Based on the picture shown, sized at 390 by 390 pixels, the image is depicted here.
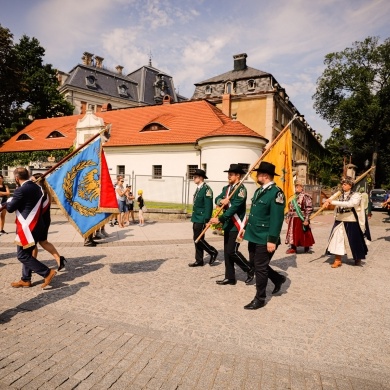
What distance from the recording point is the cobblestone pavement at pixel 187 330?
9.50ft

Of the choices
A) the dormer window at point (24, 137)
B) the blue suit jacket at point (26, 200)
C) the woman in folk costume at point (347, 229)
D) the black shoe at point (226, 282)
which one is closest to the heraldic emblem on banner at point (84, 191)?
the blue suit jacket at point (26, 200)

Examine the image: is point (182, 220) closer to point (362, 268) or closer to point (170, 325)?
point (362, 268)

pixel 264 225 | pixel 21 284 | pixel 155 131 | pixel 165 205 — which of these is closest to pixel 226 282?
pixel 264 225

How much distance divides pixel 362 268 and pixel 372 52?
122ft

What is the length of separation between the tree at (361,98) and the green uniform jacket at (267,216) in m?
35.1

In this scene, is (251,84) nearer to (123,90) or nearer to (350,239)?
(123,90)

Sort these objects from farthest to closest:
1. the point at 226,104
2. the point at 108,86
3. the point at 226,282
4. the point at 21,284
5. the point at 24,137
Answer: the point at 108,86 < the point at 226,104 < the point at 24,137 < the point at 226,282 < the point at 21,284

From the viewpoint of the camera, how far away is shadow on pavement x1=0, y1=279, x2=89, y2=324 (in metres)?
4.11

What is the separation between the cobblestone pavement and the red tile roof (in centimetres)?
1725

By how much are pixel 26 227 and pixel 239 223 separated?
353 centimetres

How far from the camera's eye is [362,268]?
23.1ft

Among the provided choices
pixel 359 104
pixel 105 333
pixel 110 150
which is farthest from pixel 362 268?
pixel 359 104

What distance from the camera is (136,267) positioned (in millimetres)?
6586

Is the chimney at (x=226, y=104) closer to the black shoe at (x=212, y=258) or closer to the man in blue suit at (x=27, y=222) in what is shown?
the black shoe at (x=212, y=258)
